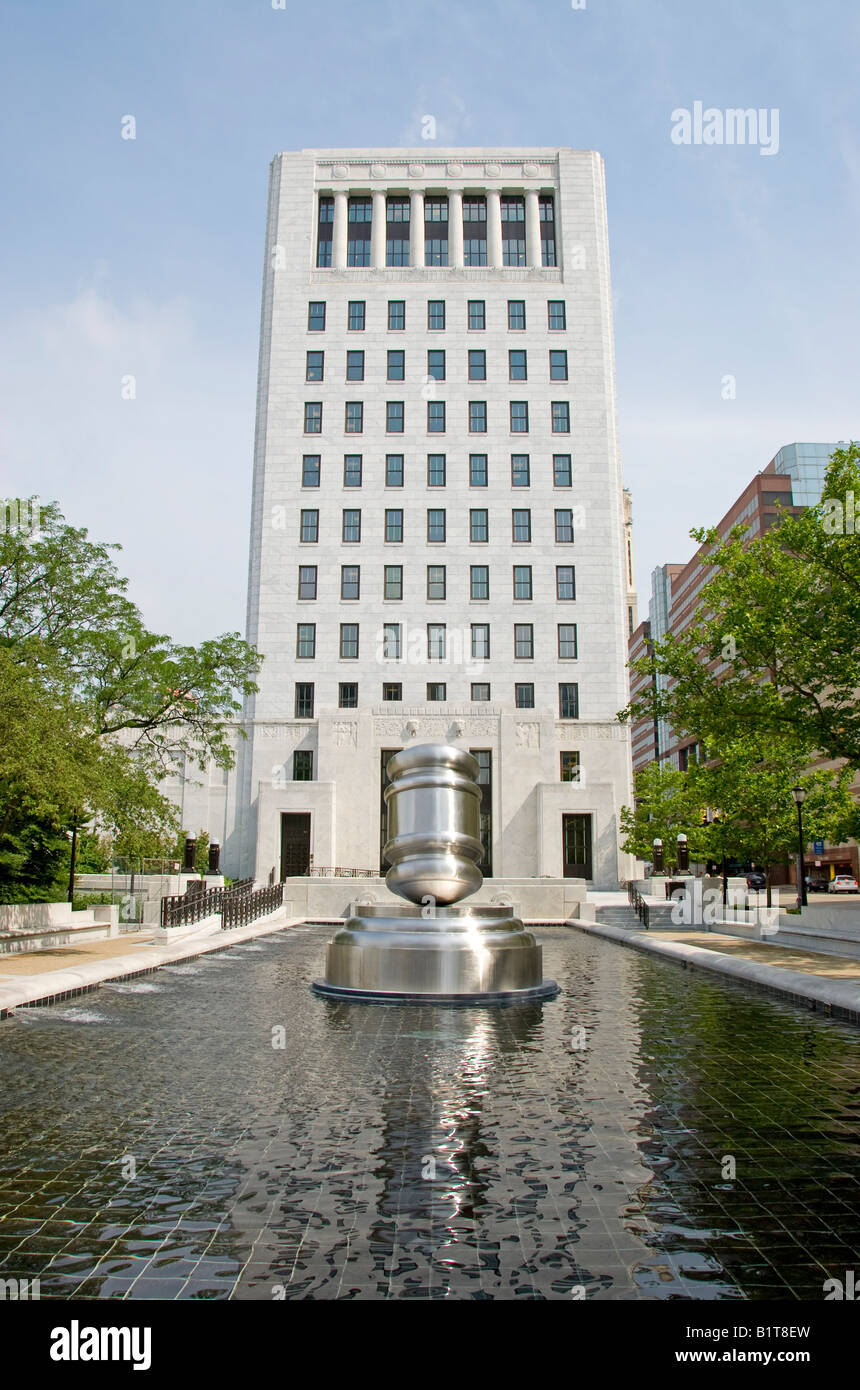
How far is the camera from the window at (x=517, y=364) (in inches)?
2140

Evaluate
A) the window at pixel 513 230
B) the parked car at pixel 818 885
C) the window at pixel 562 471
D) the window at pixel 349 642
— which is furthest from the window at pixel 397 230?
the parked car at pixel 818 885

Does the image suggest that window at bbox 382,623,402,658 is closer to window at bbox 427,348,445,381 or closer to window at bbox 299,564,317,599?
window at bbox 299,564,317,599

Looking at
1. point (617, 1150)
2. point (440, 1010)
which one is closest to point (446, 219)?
point (440, 1010)

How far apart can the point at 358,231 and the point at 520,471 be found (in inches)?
775

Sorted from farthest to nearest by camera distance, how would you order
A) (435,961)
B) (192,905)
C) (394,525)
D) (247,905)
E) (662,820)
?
(394,525) → (662,820) → (247,905) → (192,905) → (435,961)

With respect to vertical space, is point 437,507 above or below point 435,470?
below

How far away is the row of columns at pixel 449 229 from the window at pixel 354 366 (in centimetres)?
605

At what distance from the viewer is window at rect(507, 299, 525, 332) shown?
55.2m

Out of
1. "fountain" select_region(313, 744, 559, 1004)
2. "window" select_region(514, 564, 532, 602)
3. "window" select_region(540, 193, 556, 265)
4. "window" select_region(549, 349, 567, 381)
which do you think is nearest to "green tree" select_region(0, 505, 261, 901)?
"fountain" select_region(313, 744, 559, 1004)

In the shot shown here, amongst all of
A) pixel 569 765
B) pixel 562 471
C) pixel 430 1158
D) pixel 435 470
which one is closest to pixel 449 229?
pixel 435 470

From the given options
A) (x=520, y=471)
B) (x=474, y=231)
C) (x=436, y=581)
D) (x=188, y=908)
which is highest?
(x=474, y=231)

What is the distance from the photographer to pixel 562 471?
175ft

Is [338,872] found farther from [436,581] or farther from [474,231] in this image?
[474,231]

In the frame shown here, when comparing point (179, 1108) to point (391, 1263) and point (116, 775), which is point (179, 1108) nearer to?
point (391, 1263)
